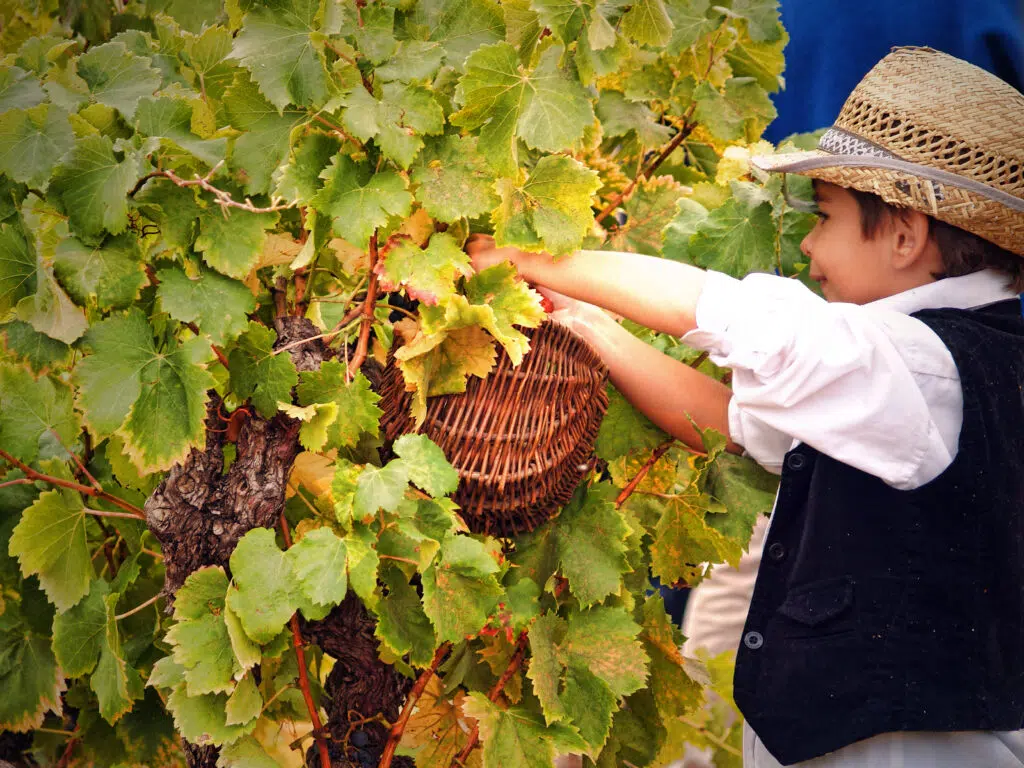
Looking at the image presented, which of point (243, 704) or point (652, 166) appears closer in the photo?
point (243, 704)

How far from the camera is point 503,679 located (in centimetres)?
99

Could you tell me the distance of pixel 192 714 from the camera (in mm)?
838

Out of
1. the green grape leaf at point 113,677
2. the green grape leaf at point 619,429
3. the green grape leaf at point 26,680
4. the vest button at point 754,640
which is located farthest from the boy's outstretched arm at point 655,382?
the green grape leaf at point 26,680

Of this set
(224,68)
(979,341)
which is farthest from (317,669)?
(979,341)

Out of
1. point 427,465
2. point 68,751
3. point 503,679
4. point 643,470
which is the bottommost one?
point 68,751

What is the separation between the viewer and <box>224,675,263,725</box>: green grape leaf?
0.84 m

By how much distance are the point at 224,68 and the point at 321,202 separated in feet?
0.81

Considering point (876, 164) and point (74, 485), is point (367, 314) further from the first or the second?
point (876, 164)

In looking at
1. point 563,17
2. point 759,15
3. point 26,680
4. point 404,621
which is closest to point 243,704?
point 404,621

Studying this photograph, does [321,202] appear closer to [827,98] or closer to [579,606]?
[579,606]

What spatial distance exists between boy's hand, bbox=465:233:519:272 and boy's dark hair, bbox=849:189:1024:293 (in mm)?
381

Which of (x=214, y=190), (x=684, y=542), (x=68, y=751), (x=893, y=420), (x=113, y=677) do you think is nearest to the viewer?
(x=214, y=190)

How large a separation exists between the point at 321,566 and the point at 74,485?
30 centimetres

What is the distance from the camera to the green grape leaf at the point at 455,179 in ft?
2.65
